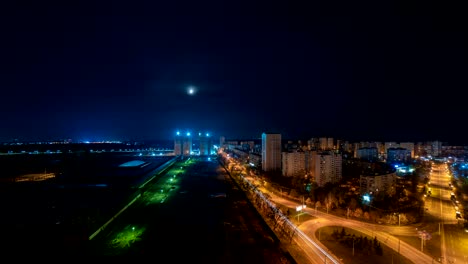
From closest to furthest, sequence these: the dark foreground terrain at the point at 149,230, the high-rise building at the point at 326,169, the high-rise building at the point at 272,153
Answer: the dark foreground terrain at the point at 149,230
the high-rise building at the point at 326,169
the high-rise building at the point at 272,153

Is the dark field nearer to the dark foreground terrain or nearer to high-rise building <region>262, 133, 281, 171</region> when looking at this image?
the dark foreground terrain

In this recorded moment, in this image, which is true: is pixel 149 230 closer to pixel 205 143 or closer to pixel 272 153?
pixel 272 153

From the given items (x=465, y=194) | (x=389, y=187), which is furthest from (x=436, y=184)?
(x=389, y=187)

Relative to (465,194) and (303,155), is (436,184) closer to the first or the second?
(465,194)

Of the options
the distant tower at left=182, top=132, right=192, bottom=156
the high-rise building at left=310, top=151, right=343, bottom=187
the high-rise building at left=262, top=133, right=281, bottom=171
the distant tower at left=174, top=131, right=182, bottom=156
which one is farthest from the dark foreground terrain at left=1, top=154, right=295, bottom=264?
the distant tower at left=174, top=131, right=182, bottom=156

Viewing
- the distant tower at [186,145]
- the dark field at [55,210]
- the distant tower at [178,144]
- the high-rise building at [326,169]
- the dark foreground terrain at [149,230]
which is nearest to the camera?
the dark foreground terrain at [149,230]

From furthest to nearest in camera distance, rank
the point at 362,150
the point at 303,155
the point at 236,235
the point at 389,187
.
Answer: the point at 362,150, the point at 303,155, the point at 389,187, the point at 236,235

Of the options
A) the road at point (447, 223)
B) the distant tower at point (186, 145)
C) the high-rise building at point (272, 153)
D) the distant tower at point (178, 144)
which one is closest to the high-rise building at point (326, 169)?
the road at point (447, 223)

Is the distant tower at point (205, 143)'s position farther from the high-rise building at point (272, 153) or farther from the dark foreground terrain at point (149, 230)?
the dark foreground terrain at point (149, 230)

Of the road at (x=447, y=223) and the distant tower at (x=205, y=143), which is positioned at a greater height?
the distant tower at (x=205, y=143)
